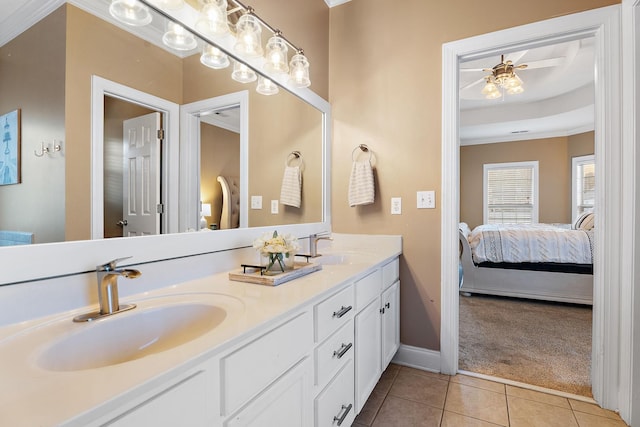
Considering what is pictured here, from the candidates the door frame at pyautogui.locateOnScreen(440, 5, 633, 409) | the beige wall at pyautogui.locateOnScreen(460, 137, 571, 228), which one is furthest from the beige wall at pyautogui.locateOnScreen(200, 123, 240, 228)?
the beige wall at pyautogui.locateOnScreen(460, 137, 571, 228)

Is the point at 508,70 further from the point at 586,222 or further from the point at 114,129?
the point at 114,129

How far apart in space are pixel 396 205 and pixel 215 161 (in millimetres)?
1253

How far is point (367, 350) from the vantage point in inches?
62.0

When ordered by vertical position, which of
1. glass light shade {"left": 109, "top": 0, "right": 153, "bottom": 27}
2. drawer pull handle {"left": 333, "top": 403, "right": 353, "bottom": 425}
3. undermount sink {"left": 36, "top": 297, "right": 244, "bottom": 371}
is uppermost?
glass light shade {"left": 109, "top": 0, "right": 153, "bottom": 27}

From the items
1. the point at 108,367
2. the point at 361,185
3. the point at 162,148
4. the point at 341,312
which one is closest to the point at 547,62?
the point at 361,185

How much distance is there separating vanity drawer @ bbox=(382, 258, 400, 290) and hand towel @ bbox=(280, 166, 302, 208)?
71 centimetres

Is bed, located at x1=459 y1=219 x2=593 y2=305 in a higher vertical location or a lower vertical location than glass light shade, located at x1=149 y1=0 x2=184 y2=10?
lower

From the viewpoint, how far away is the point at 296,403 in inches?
38.5

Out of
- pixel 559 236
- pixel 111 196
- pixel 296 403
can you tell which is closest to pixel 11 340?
pixel 111 196

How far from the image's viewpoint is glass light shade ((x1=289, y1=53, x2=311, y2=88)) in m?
1.93

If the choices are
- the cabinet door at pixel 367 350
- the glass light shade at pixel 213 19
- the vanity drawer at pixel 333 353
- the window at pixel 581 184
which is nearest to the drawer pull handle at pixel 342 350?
the vanity drawer at pixel 333 353

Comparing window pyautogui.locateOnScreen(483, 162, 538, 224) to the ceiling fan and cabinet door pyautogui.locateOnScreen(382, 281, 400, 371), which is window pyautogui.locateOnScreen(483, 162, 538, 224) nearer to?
the ceiling fan

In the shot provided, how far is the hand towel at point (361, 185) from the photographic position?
220cm

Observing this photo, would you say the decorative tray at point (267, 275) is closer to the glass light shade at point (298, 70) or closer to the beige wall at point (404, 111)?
the beige wall at point (404, 111)
